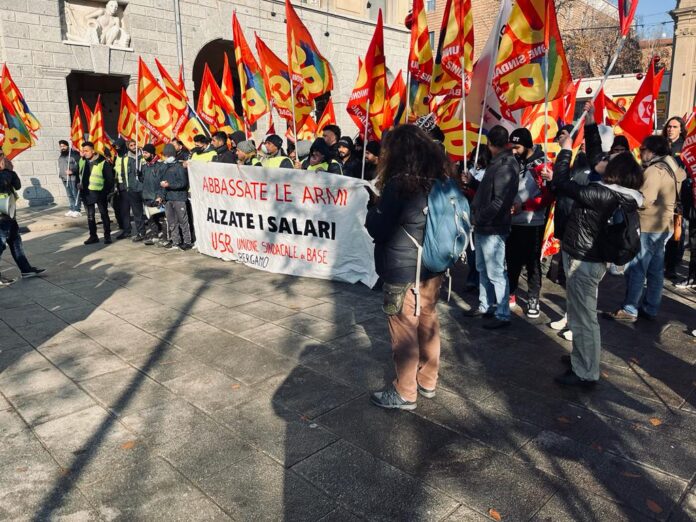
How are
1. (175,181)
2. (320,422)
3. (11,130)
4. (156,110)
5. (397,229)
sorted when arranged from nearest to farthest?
(397,229) → (320,422) → (175,181) → (11,130) → (156,110)

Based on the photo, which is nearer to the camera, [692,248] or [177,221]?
[692,248]

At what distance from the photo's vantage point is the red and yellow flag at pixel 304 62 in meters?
7.66

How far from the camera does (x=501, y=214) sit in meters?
5.34

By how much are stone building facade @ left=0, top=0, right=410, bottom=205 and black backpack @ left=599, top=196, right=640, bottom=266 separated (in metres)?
16.8

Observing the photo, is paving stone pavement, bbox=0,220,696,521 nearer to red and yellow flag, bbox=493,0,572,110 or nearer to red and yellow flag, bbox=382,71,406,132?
red and yellow flag, bbox=493,0,572,110

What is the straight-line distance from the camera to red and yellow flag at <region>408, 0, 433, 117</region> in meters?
6.79

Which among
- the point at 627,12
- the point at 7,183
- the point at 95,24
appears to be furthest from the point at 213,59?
the point at 627,12

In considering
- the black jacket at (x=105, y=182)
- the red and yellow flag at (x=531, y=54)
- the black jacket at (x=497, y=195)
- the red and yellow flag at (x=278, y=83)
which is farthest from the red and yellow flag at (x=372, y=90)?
the black jacket at (x=105, y=182)

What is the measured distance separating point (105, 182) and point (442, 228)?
9.12 m

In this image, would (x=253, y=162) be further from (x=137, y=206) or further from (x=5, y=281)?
(x=5, y=281)

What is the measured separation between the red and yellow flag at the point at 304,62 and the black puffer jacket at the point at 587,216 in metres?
4.95

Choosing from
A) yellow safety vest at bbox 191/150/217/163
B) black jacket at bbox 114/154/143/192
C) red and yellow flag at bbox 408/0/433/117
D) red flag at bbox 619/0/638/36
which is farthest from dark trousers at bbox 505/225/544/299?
black jacket at bbox 114/154/143/192

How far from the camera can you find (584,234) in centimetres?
400

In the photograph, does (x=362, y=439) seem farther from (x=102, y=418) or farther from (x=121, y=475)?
(x=102, y=418)
